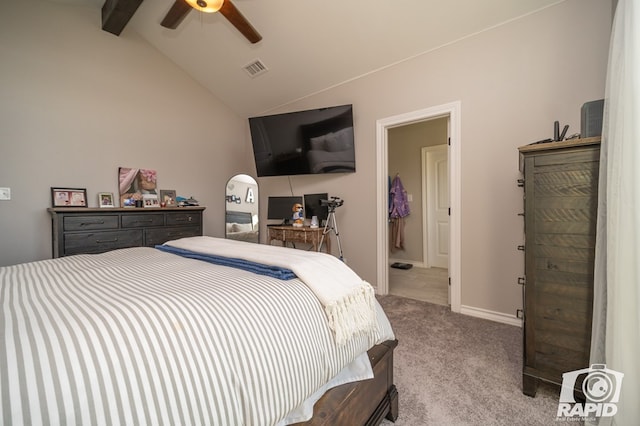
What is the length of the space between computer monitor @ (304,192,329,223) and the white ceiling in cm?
139

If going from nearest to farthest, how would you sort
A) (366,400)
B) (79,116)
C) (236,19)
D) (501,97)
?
(366,400)
(236,19)
(501,97)
(79,116)

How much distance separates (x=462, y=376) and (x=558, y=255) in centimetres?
87

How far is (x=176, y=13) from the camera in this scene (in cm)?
221

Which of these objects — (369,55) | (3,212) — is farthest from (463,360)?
(3,212)

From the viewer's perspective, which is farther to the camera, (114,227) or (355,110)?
(355,110)

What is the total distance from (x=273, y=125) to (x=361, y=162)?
52.3 inches

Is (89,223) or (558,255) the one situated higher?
(89,223)

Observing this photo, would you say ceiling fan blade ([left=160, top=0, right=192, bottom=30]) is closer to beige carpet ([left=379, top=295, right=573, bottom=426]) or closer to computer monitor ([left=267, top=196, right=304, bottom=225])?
computer monitor ([left=267, top=196, right=304, bottom=225])

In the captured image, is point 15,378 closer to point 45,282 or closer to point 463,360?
point 45,282

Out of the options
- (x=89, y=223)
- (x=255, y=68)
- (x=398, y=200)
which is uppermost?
(x=255, y=68)

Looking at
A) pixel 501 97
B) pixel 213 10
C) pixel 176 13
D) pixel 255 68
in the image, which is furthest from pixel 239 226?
pixel 501 97

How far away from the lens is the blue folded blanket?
1.05m

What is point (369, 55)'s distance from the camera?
2836 millimetres

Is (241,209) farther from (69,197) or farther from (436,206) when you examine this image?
(436,206)
